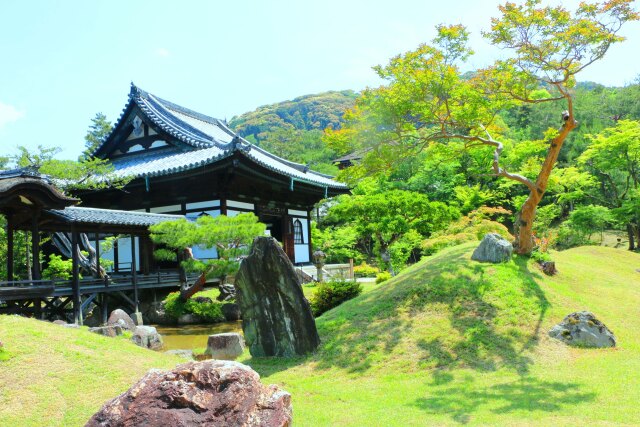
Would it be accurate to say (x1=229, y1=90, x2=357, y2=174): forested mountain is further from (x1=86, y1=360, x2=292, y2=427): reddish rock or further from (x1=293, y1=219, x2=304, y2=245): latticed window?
(x1=86, y1=360, x2=292, y2=427): reddish rock

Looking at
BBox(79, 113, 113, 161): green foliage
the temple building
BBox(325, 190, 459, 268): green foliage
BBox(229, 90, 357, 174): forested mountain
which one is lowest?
BBox(325, 190, 459, 268): green foliage

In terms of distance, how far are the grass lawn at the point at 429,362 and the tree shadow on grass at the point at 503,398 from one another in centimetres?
2

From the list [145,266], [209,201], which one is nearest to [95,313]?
[145,266]

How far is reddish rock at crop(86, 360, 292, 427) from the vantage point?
3387mm

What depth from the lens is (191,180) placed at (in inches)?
773

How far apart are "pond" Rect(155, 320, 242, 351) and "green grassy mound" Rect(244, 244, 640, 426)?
3894 mm

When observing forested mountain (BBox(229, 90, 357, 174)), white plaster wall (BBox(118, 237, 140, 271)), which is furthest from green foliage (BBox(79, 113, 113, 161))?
white plaster wall (BBox(118, 237, 140, 271))

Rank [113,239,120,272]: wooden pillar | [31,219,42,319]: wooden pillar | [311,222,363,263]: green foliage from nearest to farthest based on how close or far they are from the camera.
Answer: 1. [31,219,42,319]: wooden pillar
2. [113,239,120,272]: wooden pillar
3. [311,222,363,263]: green foliage

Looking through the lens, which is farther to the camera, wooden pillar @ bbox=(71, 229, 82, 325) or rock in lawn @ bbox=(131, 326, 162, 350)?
wooden pillar @ bbox=(71, 229, 82, 325)

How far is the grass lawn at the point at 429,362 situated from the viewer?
5.40 meters

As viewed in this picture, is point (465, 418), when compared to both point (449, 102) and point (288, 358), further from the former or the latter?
point (449, 102)

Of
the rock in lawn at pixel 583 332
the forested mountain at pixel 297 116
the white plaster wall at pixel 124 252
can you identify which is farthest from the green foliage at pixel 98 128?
the rock in lawn at pixel 583 332

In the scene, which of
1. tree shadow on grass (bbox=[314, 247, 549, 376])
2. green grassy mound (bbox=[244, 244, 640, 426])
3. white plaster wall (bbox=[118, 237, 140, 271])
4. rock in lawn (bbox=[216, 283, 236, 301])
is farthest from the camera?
white plaster wall (bbox=[118, 237, 140, 271])

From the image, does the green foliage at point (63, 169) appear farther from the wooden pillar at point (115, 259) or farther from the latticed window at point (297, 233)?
the latticed window at point (297, 233)
